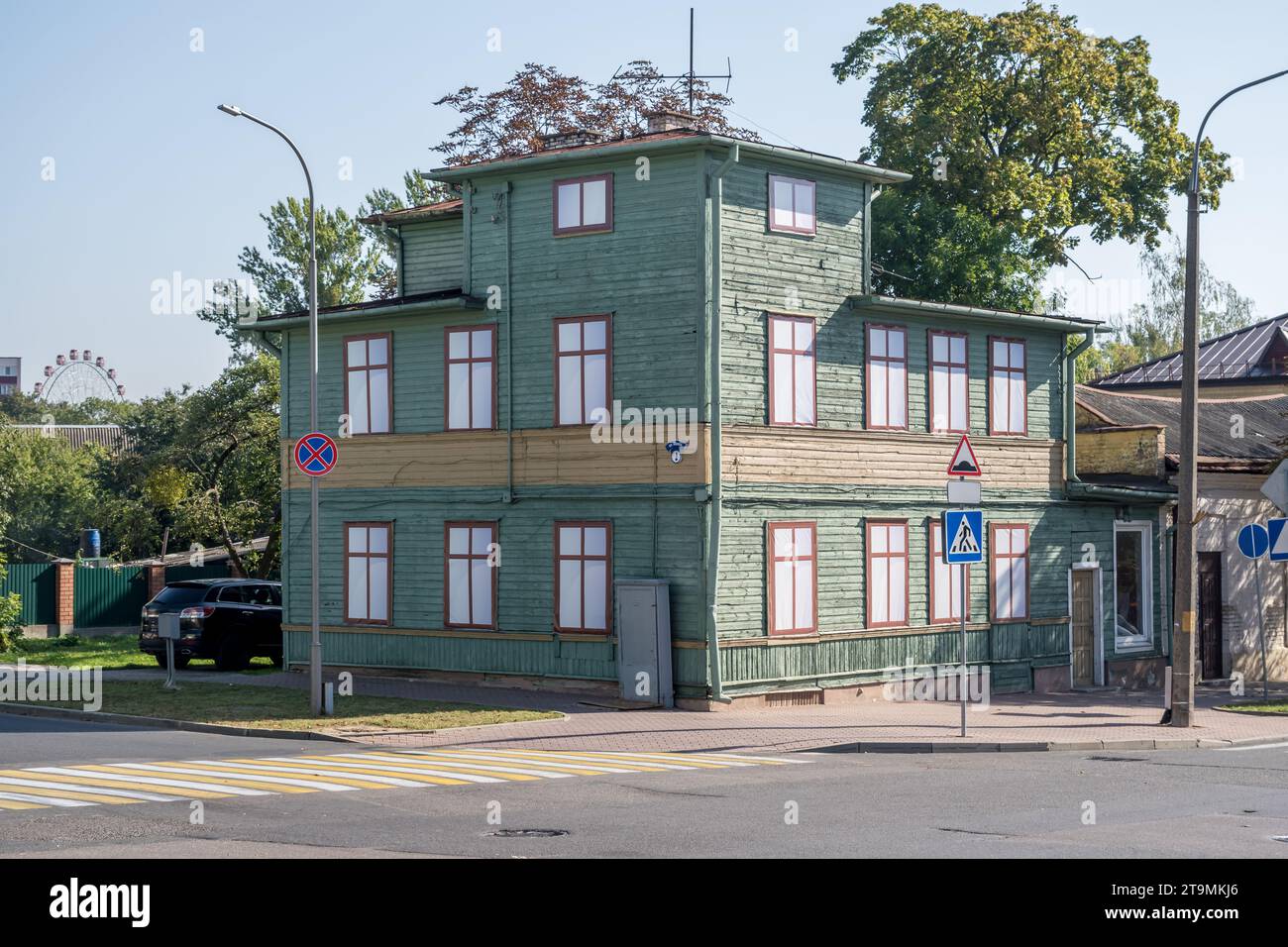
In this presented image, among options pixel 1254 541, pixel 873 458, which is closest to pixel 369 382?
pixel 873 458

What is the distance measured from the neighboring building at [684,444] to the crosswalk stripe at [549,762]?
17.2ft

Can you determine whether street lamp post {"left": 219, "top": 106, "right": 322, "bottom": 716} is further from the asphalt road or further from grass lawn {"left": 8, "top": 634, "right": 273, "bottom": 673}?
grass lawn {"left": 8, "top": 634, "right": 273, "bottom": 673}

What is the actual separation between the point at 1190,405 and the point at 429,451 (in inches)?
495

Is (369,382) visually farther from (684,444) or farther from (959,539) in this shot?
(959,539)

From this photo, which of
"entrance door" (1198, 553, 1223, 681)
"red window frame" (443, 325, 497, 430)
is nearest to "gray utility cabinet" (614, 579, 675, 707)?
"red window frame" (443, 325, 497, 430)

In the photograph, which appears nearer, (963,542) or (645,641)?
(963,542)

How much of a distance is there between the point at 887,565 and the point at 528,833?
15.3m

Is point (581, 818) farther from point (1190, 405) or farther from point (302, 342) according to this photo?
point (302, 342)

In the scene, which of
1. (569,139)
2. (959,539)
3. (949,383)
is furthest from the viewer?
(569,139)

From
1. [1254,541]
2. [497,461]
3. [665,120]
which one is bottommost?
[1254,541]

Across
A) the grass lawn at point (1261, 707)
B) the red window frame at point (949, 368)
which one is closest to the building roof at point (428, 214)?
the red window frame at point (949, 368)

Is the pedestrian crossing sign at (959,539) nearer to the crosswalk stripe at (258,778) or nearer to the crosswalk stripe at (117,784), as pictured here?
the crosswalk stripe at (258,778)

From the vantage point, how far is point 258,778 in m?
16.3
